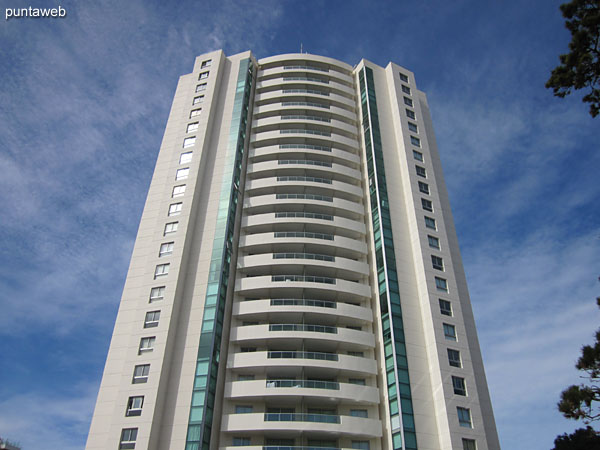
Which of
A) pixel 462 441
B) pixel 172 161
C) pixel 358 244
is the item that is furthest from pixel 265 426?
pixel 172 161

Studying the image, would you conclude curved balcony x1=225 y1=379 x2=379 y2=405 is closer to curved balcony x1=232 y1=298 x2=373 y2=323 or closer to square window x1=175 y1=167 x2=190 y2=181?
curved balcony x1=232 y1=298 x2=373 y2=323

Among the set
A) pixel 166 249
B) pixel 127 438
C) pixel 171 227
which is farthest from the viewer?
pixel 171 227

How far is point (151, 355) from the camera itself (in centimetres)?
4319

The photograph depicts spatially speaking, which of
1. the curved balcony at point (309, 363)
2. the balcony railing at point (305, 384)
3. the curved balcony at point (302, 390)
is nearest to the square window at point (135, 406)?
the curved balcony at point (302, 390)

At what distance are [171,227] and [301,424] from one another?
2467cm

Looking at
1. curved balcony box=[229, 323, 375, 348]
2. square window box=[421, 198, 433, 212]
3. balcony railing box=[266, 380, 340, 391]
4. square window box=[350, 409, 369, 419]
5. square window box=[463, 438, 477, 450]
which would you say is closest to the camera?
square window box=[463, 438, 477, 450]

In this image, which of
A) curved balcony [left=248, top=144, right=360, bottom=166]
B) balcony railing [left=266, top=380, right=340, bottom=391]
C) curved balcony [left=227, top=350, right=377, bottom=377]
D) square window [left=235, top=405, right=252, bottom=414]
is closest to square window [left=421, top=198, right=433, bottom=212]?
curved balcony [left=248, top=144, right=360, bottom=166]

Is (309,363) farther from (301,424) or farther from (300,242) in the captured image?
(300,242)

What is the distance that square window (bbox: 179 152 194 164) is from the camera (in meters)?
58.4

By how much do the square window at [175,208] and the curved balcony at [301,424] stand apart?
22411 millimetres

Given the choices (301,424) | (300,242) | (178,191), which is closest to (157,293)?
(178,191)

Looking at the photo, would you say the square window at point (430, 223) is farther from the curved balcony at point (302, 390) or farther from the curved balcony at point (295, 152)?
the curved balcony at point (302, 390)

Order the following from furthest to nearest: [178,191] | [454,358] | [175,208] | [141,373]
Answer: [178,191], [175,208], [454,358], [141,373]

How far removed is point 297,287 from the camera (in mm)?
49000
